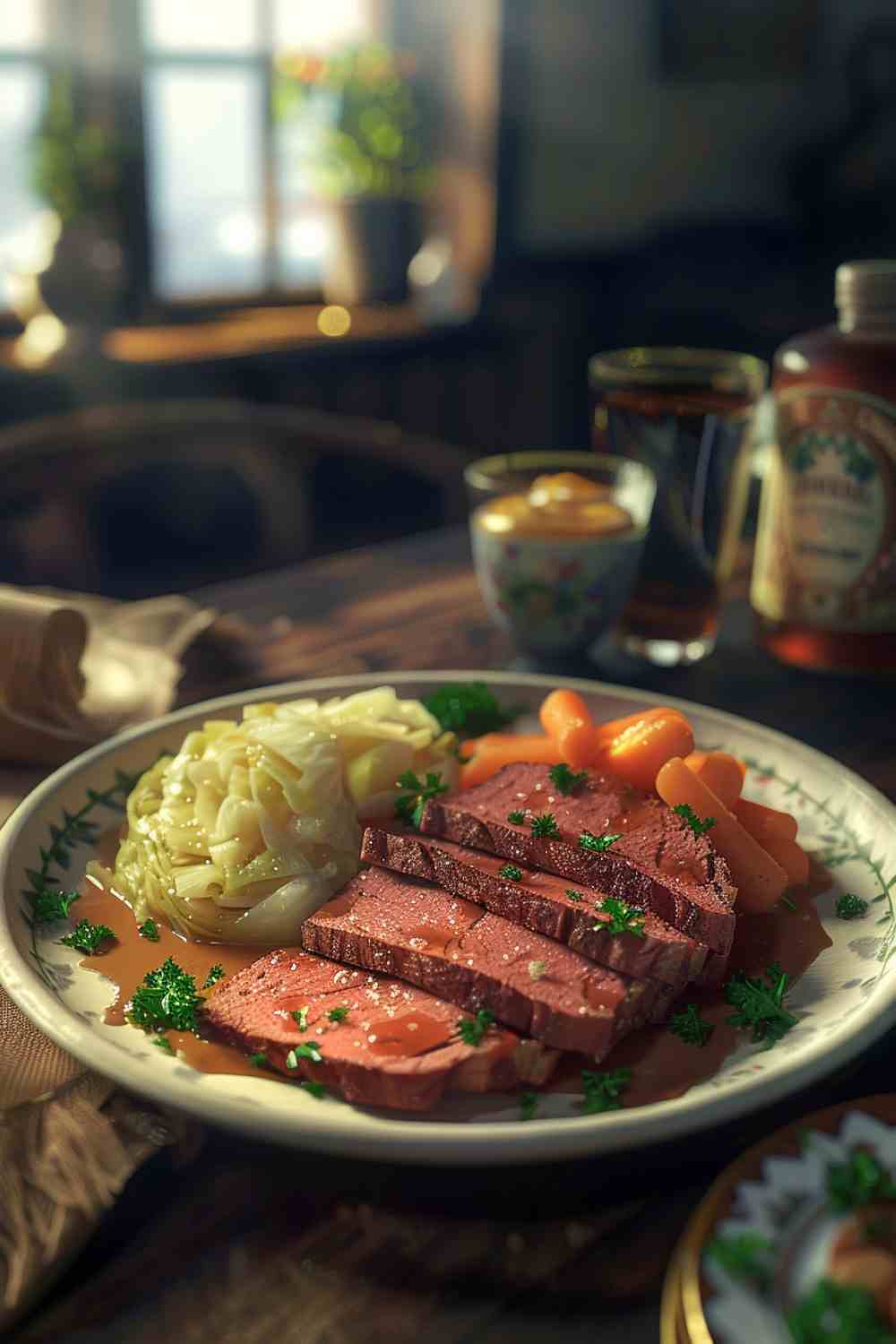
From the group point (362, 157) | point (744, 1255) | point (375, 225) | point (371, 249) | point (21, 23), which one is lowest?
point (744, 1255)

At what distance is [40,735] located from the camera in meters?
1.75

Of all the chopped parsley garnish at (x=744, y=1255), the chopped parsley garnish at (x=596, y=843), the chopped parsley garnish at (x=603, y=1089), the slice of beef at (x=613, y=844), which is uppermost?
the chopped parsley garnish at (x=744, y=1255)

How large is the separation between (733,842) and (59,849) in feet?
2.62

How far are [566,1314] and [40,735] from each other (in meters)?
1.16

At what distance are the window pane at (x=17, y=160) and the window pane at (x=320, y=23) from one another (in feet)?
4.15

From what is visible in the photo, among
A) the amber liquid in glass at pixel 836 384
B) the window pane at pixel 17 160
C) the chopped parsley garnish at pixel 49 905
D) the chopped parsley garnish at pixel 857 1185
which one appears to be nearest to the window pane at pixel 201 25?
the window pane at pixel 17 160

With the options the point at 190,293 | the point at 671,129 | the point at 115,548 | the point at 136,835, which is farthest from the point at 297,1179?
the point at 671,129

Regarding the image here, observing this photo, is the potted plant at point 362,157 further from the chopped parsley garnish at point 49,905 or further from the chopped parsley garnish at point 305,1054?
the chopped parsley garnish at point 305,1054

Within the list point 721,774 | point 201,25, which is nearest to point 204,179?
point 201,25

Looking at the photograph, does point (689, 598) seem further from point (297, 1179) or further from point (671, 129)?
point (671, 129)

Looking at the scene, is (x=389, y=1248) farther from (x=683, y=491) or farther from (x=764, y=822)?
(x=683, y=491)

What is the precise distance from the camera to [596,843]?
1.37 meters

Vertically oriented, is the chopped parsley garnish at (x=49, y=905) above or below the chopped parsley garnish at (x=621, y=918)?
below

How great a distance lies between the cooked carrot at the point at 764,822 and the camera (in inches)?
57.0
